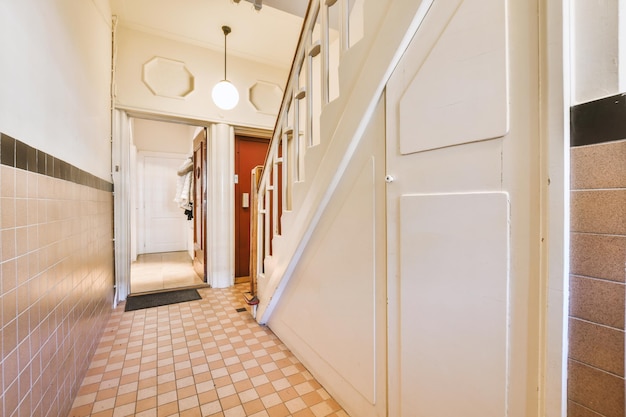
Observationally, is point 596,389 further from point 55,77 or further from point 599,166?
point 55,77

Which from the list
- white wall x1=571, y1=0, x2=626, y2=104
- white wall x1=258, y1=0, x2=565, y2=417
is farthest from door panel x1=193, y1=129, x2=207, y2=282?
white wall x1=571, y1=0, x2=626, y2=104

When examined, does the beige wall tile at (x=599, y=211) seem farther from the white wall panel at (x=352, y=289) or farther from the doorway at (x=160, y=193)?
the doorway at (x=160, y=193)

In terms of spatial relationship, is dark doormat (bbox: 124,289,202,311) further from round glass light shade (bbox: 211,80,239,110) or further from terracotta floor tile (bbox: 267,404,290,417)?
round glass light shade (bbox: 211,80,239,110)

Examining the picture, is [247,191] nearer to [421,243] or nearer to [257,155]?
[257,155]

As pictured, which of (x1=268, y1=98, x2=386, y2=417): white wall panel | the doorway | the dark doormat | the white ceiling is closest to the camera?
(x1=268, y1=98, x2=386, y2=417): white wall panel

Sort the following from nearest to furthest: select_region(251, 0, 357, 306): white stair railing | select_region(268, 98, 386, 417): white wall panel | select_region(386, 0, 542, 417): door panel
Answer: select_region(386, 0, 542, 417): door panel, select_region(268, 98, 386, 417): white wall panel, select_region(251, 0, 357, 306): white stair railing

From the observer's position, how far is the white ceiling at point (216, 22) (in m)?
2.41

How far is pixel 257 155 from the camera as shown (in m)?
3.54

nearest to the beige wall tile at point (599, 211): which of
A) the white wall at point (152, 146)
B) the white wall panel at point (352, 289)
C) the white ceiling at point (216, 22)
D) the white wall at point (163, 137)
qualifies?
the white wall panel at point (352, 289)

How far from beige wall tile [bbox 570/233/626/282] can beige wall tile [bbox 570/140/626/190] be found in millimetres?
113

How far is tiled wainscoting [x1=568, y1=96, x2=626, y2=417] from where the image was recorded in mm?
550

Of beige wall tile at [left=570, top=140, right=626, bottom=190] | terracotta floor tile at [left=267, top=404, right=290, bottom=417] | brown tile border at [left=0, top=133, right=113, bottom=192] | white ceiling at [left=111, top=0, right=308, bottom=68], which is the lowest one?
terracotta floor tile at [left=267, top=404, right=290, bottom=417]

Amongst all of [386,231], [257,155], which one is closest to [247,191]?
[257,155]

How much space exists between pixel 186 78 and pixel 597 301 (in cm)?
353
